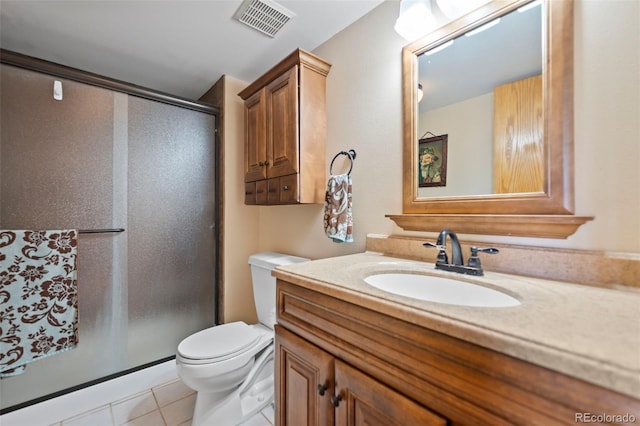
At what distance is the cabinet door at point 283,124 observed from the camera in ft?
4.84

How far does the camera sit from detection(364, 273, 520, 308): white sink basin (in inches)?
30.6

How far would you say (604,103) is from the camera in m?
0.76

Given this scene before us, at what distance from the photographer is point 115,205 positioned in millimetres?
1687

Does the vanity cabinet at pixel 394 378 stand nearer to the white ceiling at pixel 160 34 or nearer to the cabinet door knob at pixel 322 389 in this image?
the cabinet door knob at pixel 322 389

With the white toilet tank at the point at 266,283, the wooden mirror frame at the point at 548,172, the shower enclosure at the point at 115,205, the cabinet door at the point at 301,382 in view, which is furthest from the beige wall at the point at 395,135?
the cabinet door at the point at 301,382

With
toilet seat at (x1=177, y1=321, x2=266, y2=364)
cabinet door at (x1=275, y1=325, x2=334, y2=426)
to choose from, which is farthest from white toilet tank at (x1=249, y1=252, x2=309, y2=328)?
cabinet door at (x1=275, y1=325, x2=334, y2=426)

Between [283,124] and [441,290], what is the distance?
118 cm

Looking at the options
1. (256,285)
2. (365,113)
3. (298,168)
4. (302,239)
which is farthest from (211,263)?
(365,113)

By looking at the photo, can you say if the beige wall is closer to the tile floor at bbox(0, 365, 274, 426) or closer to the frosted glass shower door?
the frosted glass shower door

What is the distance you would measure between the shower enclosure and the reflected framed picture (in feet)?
5.22

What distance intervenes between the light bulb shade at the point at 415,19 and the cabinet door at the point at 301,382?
4.24ft

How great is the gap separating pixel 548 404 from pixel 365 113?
1.28 meters

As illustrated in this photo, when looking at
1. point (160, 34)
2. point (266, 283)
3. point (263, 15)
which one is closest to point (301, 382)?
point (266, 283)

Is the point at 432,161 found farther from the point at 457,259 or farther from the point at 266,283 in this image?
the point at 266,283
